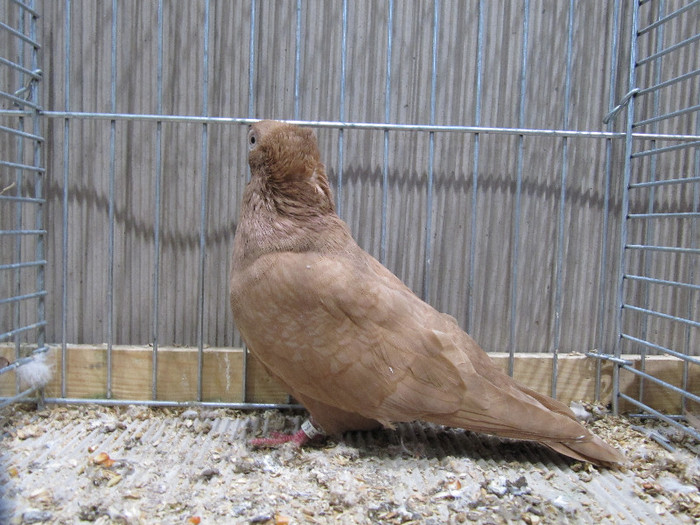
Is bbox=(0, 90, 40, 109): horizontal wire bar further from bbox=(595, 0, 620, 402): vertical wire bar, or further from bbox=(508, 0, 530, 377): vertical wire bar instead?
bbox=(595, 0, 620, 402): vertical wire bar

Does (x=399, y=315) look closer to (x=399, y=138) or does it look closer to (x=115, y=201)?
(x=399, y=138)

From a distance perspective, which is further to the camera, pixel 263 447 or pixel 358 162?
pixel 358 162

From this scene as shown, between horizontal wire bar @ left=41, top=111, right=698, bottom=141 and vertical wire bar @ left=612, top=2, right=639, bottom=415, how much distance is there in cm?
9

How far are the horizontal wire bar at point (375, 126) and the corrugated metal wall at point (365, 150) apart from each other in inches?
1.9

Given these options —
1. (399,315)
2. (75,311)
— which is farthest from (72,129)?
(399,315)

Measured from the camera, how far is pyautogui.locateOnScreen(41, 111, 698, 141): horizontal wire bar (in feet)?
7.31

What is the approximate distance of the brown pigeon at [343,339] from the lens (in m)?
1.81

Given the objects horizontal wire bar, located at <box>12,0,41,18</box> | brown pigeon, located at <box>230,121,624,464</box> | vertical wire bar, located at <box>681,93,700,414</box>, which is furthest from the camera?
vertical wire bar, located at <box>681,93,700,414</box>

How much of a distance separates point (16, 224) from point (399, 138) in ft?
6.35

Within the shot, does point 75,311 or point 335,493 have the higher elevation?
point 75,311

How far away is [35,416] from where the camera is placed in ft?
7.27

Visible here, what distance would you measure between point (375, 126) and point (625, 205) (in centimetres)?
131

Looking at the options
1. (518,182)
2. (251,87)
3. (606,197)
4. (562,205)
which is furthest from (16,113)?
(606,197)

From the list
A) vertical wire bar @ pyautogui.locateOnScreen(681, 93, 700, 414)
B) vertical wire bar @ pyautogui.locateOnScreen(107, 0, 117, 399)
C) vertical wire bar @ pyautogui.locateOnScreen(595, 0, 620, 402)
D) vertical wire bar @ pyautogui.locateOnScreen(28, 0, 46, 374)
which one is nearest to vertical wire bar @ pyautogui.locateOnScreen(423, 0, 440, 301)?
vertical wire bar @ pyautogui.locateOnScreen(595, 0, 620, 402)
